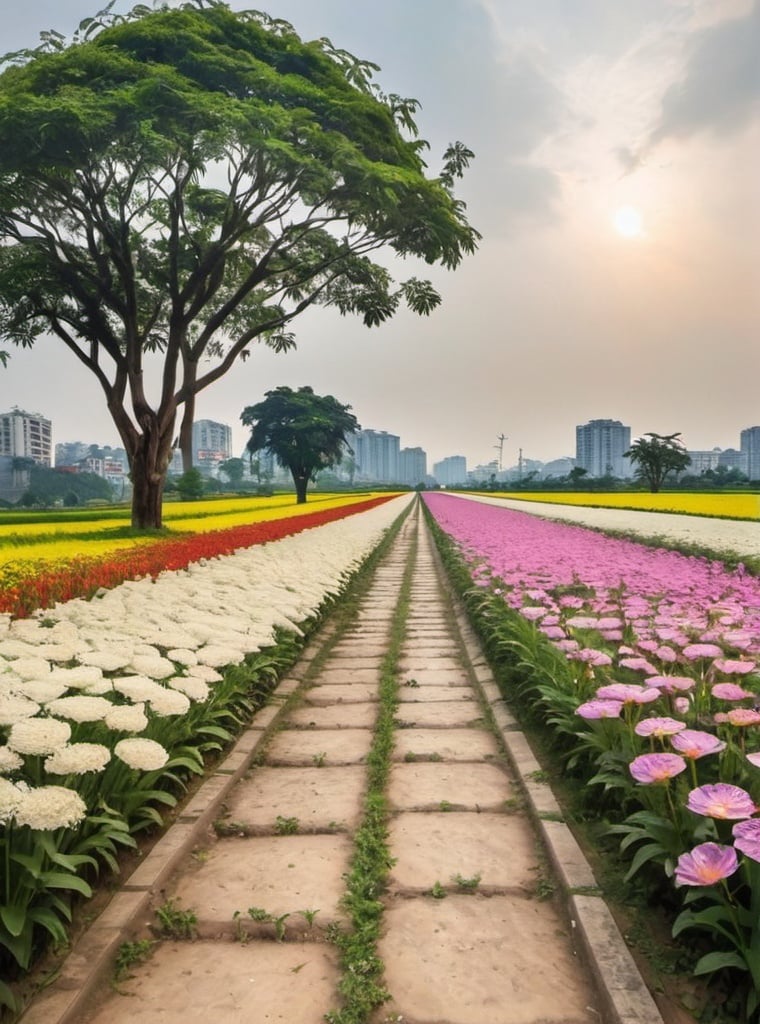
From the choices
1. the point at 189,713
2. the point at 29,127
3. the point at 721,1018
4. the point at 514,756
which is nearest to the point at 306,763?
the point at 189,713

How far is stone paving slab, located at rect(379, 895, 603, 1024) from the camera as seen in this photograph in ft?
5.71

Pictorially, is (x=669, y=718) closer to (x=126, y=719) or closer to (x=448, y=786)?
(x=448, y=786)

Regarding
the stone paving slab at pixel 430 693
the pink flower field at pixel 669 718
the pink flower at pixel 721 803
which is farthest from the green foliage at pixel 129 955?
the stone paving slab at pixel 430 693

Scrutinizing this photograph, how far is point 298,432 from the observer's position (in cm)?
4003

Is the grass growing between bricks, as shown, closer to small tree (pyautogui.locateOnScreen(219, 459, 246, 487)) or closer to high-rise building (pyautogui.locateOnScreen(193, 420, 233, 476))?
small tree (pyautogui.locateOnScreen(219, 459, 246, 487))

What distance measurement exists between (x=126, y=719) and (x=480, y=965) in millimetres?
1460

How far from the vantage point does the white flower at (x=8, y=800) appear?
68.7 inches

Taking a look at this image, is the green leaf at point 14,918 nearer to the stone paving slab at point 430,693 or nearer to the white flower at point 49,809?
the white flower at point 49,809

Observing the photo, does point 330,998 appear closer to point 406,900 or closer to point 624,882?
point 406,900

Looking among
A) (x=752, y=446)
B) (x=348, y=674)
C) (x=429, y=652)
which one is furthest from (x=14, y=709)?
(x=752, y=446)

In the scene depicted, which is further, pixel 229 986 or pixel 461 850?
pixel 461 850

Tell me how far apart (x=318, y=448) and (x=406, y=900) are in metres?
38.9

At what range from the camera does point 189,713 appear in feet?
10.9

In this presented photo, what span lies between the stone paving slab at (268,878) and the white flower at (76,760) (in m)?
0.66
